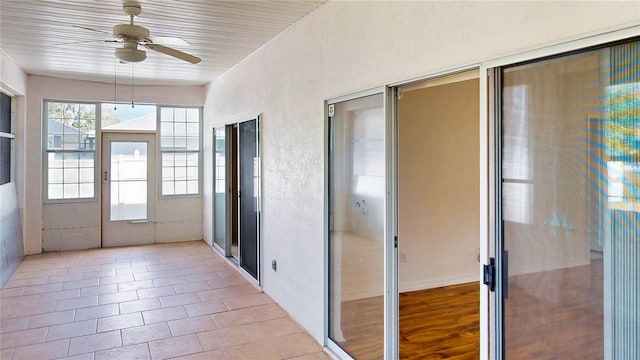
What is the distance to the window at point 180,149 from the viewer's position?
7.72 m

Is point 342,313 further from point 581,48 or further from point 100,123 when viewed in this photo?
point 100,123


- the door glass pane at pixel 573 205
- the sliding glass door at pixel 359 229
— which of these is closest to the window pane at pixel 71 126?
the sliding glass door at pixel 359 229

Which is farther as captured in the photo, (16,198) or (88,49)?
(16,198)

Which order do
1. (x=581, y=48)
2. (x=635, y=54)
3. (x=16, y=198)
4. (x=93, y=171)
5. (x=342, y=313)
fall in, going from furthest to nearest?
(x=93, y=171), (x=16, y=198), (x=342, y=313), (x=581, y=48), (x=635, y=54)

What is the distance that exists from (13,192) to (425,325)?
5931 millimetres

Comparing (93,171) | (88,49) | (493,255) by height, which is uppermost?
(88,49)

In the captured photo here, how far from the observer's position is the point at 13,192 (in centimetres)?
611

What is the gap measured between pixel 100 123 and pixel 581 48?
24.4ft

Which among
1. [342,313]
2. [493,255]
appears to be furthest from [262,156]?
[493,255]

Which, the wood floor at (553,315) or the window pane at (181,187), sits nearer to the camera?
the wood floor at (553,315)

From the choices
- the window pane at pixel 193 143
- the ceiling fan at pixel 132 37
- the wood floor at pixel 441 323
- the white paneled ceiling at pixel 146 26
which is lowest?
the wood floor at pixel 441 323

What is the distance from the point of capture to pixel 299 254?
3.93 metres

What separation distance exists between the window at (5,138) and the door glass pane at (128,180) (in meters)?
1.56

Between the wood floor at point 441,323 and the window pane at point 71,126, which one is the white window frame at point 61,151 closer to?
the window pane at point 71,126
